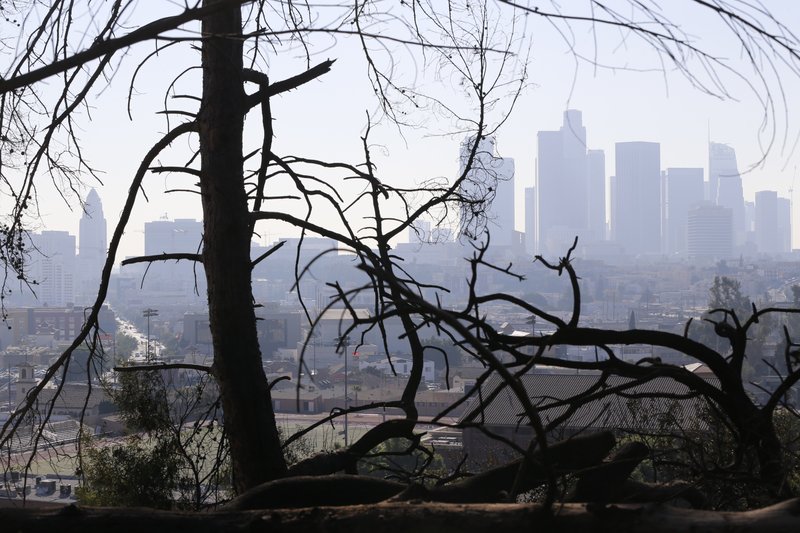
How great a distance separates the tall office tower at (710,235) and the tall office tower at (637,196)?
5007 millimetres

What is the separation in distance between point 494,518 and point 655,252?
11965 centimetres

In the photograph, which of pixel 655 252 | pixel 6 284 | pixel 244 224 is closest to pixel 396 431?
pixel 244 224

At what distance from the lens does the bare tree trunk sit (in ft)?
7.75

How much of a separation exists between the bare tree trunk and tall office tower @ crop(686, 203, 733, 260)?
90.5 m

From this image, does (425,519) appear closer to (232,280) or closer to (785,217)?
(232,280)

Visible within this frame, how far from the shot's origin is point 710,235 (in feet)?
326

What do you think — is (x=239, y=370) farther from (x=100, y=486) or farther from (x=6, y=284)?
(x=100, y=486)

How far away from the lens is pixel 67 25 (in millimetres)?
2162

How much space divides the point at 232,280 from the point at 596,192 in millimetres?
93507

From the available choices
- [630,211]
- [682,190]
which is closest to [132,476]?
[682,190]

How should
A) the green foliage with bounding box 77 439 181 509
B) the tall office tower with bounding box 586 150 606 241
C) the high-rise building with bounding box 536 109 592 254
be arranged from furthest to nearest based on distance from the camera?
the tall office tower with bounding box 586 150 606 241 < the high-rise building with bounding box 536 109 592 254 < the green foliage with bounding box 77 439 181 509

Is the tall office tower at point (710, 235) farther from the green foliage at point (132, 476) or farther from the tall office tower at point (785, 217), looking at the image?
the green foliage at point (132, 476)

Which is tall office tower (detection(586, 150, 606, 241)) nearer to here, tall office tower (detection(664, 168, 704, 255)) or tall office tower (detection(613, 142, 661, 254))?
tall office tower (detection(613, 142, 661, 254))

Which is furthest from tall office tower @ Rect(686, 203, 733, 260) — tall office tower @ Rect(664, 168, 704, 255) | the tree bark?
the tree bark
